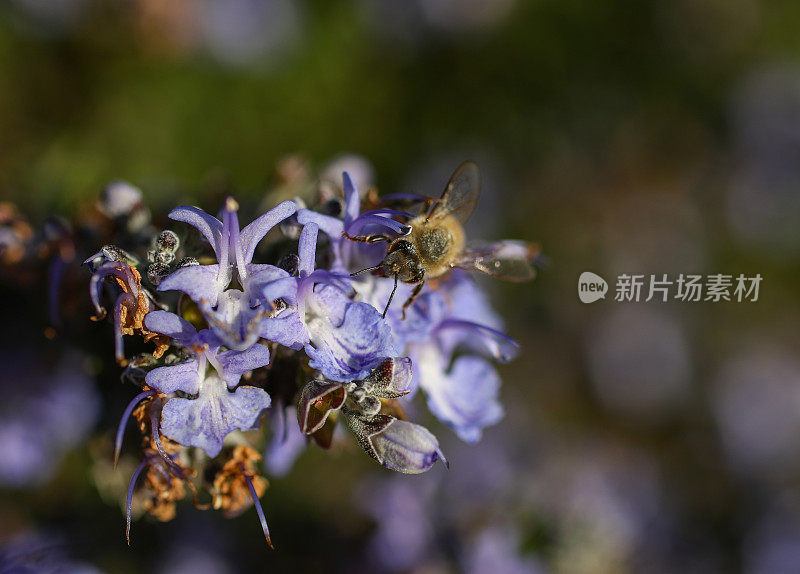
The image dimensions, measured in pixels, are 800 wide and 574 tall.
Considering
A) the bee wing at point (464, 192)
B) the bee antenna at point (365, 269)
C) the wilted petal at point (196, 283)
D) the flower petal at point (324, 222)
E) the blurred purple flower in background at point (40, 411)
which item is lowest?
the blurred purple flower in background at point (40, 411)

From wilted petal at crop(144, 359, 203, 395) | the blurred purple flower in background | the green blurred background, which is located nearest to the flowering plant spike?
wilted petal at crop(144, 359, 203, 395)

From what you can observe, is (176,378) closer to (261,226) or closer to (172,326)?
(172,326)

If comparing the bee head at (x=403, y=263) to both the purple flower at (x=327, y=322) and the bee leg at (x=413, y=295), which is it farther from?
the purple flower at (x=327, y=322)

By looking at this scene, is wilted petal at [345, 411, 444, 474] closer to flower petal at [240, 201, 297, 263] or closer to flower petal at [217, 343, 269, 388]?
flower petal at [217, 343, 269, 388]

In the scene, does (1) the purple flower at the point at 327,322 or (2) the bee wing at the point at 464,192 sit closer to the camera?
(1) the purple flower at the point at 327,322

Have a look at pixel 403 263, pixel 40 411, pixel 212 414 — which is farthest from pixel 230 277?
pixel 40 411

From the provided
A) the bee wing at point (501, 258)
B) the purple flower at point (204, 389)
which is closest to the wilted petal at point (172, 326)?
the purple flower at point (204, 389)

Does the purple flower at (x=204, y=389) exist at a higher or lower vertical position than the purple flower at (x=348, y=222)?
lower

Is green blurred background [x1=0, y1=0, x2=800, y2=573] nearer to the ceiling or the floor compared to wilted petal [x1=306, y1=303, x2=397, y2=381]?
nearer to the ceiling
